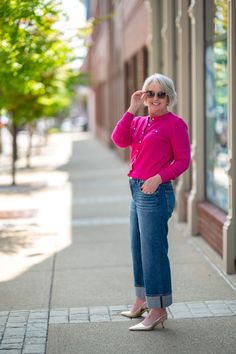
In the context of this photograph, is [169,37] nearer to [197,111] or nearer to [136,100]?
[197,111]

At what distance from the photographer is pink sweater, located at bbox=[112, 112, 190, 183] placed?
525cm

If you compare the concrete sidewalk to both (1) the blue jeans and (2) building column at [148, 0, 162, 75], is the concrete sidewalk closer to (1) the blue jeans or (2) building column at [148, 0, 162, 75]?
(1) the blue jeans

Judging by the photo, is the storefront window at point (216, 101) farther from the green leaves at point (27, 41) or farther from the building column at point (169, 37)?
the building column at point (169, 37)

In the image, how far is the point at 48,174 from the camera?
64.5 feet

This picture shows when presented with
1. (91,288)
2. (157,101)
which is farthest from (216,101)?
(157,101)

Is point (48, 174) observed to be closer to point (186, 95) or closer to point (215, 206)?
point (186, 95)

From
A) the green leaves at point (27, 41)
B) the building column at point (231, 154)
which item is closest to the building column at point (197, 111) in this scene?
the green leaves at point (27, 41)

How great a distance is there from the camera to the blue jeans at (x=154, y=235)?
534 centimetres

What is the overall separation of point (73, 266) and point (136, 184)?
2.74 metres

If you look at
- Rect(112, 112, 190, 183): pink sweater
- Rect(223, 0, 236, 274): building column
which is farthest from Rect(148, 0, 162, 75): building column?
Rect(112, 112, 190, 183): pink sweater

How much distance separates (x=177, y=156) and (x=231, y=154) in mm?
2120

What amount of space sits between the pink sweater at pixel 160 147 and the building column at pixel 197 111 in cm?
412

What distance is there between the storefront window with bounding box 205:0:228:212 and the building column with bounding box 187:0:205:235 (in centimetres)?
7

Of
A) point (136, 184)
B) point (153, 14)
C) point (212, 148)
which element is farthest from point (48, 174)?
point (136, 184)
